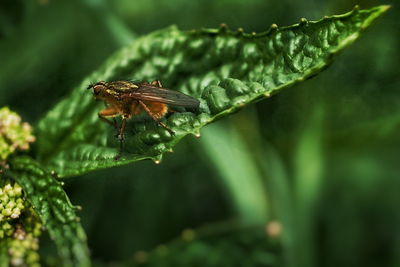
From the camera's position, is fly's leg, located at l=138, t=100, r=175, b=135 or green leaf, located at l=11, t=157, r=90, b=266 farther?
fly's leg, located at l=138, t=100, r=175, b=135

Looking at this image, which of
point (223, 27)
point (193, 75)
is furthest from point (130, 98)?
point (223, 27)

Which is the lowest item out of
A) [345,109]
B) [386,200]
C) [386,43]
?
[386,200]

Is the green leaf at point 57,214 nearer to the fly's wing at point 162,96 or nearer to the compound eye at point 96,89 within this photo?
the compound eye at point 96,89

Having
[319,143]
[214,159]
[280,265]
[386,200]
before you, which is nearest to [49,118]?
[214,159]

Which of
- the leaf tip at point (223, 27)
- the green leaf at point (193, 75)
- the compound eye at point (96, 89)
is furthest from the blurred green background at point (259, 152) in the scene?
the leaf tip at point (223, 27)

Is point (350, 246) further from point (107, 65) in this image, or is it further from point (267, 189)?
point (107, 65)

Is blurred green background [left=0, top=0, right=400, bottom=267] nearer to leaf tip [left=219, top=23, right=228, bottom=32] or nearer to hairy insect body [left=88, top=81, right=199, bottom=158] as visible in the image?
hairy insect body [left=88, top=81, right=199, bottom=158]

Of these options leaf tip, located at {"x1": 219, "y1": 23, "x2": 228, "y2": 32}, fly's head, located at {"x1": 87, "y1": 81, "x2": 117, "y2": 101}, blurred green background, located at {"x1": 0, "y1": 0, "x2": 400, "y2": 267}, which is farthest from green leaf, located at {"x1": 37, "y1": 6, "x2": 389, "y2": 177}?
blurred green background, located at {"x1": 0, "y1": 0, "x2": 400, "y2": 267}
